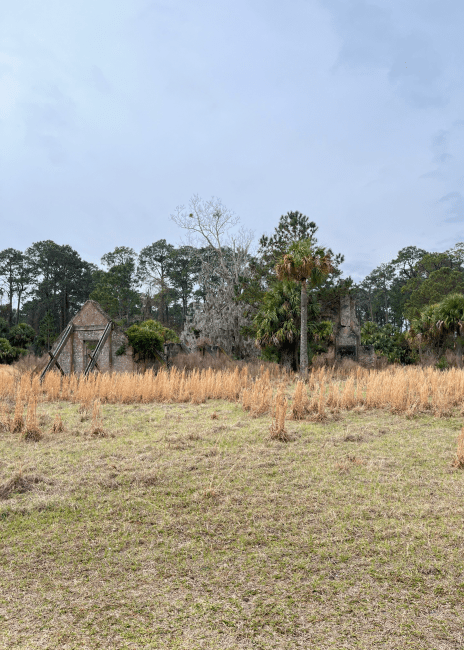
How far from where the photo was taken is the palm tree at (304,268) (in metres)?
17.3

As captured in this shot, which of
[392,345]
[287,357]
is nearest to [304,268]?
[287,357]

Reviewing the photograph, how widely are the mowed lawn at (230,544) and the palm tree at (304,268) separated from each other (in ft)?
38.1

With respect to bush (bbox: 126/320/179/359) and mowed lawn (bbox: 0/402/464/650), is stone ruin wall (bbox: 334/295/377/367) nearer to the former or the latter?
bush (bbox: 126/320/179/359)

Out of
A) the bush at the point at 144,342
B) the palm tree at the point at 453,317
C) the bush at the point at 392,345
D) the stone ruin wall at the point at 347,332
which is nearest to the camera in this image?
the bush at the point at 144,342

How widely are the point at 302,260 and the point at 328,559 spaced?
48.6 ft

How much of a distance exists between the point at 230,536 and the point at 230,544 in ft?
0.37

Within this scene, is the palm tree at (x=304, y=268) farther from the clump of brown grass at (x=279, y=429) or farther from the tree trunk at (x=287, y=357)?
the clump of brown grass at (x=279, y=429)

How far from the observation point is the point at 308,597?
274 cm

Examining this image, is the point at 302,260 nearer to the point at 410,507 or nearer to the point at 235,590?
the point at 410,507

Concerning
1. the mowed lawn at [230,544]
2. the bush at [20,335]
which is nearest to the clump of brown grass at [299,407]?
the mowed lawn at [230,544]

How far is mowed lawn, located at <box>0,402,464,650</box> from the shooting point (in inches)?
97.8

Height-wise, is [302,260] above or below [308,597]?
above

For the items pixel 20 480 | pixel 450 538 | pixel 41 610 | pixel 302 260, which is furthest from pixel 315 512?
pixel 302 260

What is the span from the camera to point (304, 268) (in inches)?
678
